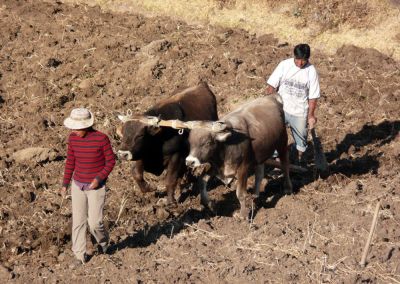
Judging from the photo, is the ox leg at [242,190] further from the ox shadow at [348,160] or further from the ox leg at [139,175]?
the ox leg at [139,175]

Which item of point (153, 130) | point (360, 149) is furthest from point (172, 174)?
point (360, 149)

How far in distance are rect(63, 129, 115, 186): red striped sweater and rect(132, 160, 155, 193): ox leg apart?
2133 mm

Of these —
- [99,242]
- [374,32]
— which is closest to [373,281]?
[99,242]

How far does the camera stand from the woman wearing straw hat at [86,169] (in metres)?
7.71

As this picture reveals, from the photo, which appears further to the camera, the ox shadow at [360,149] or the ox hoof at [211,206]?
the ox shadow at [360,149]

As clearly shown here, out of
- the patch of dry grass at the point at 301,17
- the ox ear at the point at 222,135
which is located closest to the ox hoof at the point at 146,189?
the ox ear at the point at 222,135

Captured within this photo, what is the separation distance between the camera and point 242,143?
952 centimetres

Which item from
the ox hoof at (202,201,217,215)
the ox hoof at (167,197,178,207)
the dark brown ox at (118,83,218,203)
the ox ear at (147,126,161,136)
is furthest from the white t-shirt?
the ox hoof at (167,197,178,207)

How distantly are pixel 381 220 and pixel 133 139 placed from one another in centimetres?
364

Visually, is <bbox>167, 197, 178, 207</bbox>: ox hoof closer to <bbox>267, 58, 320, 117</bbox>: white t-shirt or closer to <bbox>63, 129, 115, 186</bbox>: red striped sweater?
<bbox>267, 58, 320, 117</bbox>: white t-shirt

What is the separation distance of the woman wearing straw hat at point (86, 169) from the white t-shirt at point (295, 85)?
370cm

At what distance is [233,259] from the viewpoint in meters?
8.41

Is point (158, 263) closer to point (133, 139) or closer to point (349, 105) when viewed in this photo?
point (133, 139)

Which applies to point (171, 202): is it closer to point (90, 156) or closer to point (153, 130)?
point (153, 130)
